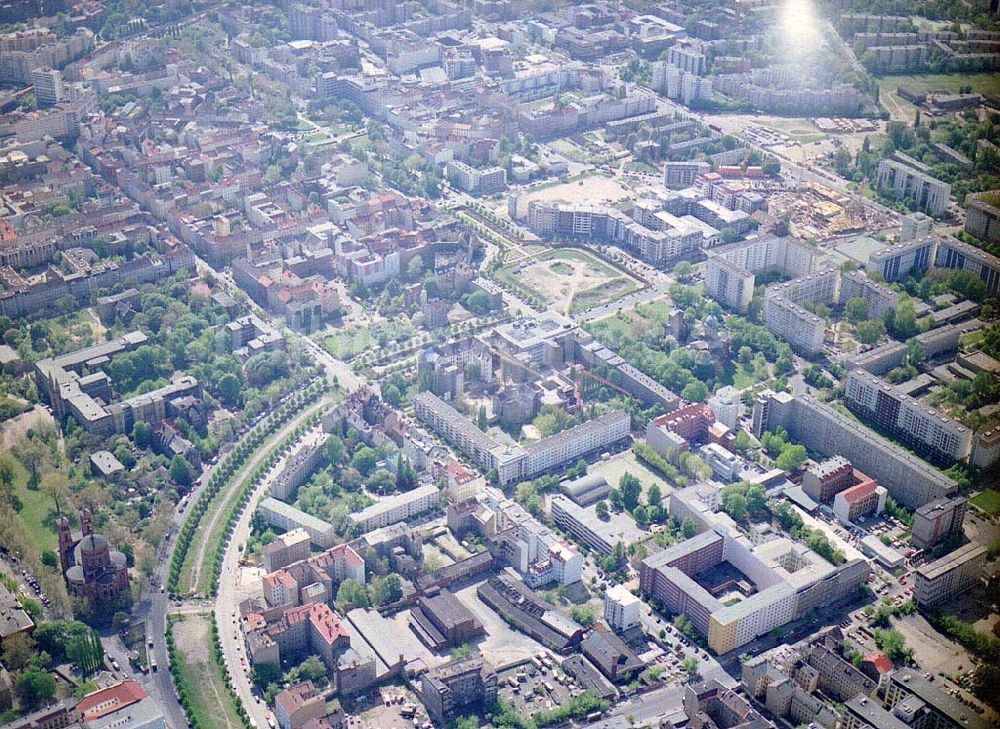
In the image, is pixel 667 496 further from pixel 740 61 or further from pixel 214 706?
pixel 740 61

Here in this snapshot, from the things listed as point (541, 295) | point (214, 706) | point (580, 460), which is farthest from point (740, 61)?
point (214, 706)

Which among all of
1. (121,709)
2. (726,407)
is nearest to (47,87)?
(726,407)

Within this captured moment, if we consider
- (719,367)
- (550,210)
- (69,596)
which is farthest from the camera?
(550,210)

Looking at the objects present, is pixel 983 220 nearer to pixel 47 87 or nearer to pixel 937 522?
pixel 937 522

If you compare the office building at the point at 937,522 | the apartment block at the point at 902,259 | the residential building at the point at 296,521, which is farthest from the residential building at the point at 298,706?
the apartment block at the point at 902,259

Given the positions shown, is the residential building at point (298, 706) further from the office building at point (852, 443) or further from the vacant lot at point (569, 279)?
the vacant lot at point (569, 279)

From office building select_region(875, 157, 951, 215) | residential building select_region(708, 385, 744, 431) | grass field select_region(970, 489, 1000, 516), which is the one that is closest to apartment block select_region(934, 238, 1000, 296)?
office building select_region(875, 157, 951, 215)
